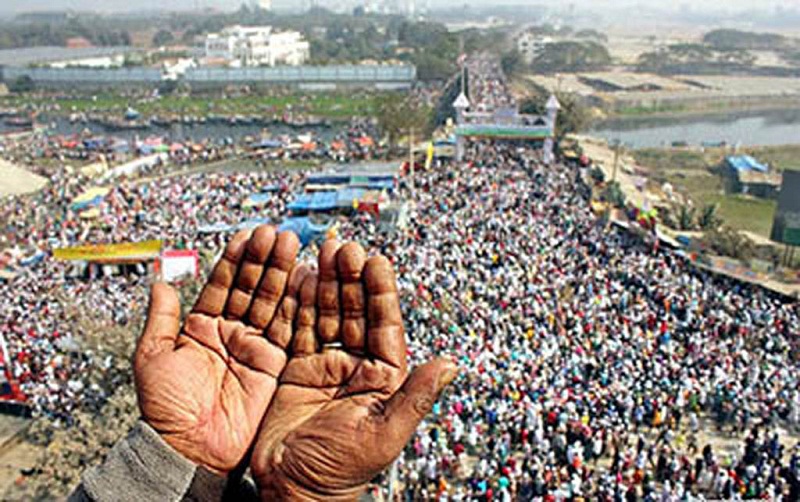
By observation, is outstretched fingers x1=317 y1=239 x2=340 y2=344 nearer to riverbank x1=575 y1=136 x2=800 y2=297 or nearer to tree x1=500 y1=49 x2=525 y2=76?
riverbank x1=575 y1=136 x2=800 y2=297

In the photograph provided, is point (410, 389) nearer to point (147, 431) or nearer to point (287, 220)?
point (147, 431)

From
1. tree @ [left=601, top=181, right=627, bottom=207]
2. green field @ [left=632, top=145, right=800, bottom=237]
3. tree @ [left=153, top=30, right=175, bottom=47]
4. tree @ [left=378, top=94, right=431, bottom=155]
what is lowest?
green field @ [left=632, top=145, right=800, bottom=237]

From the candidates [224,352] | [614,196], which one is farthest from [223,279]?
[614,196]

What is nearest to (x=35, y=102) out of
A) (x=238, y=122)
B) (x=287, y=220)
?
(x=238, y=122)

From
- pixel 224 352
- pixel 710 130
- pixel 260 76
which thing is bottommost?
pixel 710 130

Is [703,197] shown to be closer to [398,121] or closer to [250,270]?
[398,121]

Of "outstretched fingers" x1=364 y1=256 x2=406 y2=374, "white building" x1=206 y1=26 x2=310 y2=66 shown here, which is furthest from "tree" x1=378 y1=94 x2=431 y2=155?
"white building" x1=206 y1=26 x2=310 y2=66

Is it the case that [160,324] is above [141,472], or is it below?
above
